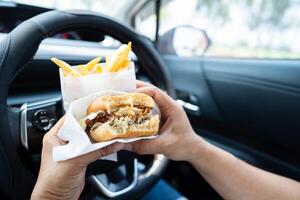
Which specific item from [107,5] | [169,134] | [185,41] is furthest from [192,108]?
[169,134]

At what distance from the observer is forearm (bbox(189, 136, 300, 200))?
85cm

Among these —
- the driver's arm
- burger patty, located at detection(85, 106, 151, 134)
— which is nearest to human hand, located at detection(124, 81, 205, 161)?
the driver's arm

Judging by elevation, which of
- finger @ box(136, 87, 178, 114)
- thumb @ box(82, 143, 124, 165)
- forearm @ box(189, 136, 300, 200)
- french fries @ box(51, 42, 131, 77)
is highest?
french fries @ box(51, 42, 131, 77)

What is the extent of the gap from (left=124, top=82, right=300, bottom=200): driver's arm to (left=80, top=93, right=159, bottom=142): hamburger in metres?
0.07

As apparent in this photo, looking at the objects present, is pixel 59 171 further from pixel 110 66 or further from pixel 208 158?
pixel 208 158

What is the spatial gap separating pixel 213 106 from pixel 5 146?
3.43 feet

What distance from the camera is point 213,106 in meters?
1.58

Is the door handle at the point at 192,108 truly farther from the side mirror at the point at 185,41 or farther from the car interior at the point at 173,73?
the side mirror at the point at 185,41

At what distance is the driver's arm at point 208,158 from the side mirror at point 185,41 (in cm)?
95

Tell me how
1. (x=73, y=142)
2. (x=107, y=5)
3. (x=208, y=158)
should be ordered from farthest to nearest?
(x=107, y=5) < (x=208, y=158) < (x=73, y=142)

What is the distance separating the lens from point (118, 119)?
60cm

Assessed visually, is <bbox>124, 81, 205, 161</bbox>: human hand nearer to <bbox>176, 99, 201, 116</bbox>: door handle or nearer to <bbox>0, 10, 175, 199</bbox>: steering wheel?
<bbox>0, 10, 175, 199</bbox>: steering wheel

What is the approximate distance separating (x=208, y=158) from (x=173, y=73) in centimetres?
99

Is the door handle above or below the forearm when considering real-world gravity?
below
